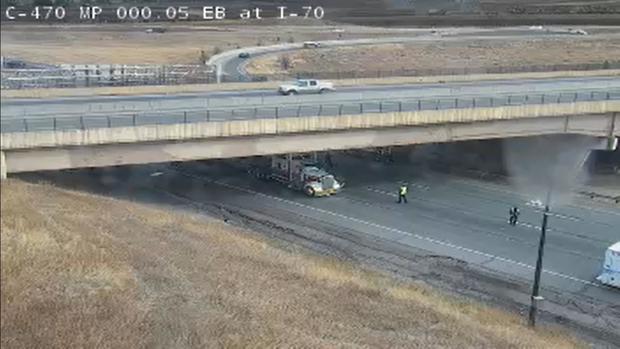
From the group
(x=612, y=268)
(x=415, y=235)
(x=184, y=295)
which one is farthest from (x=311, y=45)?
(x=184, y=295)

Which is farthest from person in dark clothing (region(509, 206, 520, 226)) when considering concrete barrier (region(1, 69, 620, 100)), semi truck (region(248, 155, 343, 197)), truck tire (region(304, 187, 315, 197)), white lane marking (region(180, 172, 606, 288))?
concrete barrier (region(1, 69, 620, 100))

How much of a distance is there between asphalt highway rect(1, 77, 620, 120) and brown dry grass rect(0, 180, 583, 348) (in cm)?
534

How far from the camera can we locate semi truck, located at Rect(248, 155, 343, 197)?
2927 cm

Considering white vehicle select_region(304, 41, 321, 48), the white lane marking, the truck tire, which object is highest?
white vehicle select_region(304, 41, 321, 48)

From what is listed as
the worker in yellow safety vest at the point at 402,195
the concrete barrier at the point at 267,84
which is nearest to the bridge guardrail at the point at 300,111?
the concrete barrier at the point at 267,84

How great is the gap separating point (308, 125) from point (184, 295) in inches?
639

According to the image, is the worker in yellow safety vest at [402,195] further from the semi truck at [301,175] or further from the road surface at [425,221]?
the semi truck at [301,175]

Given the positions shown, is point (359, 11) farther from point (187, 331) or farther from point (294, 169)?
point (187, 331)

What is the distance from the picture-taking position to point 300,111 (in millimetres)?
25953

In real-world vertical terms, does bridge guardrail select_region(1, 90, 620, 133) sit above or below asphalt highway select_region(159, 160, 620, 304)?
above

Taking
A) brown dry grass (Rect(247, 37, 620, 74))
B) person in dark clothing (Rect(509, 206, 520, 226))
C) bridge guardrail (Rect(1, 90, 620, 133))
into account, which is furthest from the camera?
brown dry grass (Rect(247, 37, 620, 74))

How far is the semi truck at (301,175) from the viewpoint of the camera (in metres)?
29.3

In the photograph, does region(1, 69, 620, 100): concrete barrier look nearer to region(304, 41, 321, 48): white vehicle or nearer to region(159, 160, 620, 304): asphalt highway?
region(159, 160, 620, 304): asphalt highway

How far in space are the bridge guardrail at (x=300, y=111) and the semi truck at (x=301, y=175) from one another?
12.3ft
